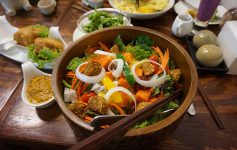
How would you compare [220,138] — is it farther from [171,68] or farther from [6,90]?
[6,90]

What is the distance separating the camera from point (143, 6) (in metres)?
1.63

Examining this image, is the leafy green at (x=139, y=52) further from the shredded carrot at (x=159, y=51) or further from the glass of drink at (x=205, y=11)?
the glass of drink at (x=205, y=11)

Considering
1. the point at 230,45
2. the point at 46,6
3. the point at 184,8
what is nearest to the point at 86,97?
the point at 230,45

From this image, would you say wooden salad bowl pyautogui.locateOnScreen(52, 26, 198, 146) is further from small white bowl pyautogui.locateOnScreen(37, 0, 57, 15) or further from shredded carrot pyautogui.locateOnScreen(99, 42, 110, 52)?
small white bowl pyautogui.locateOnScreen(37, 0, 57, 15)

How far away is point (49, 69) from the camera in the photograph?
3.83 feet

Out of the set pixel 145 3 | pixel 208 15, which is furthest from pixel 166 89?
pixel 145 3

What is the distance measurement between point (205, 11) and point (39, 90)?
1150mm

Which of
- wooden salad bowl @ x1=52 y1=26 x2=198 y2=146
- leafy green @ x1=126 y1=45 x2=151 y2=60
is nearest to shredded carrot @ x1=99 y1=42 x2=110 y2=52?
wooden salad bowl @ x1=52 y1=26 x2=198 y2=146

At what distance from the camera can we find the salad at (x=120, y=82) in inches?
32.9

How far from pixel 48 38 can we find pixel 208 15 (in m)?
1.04

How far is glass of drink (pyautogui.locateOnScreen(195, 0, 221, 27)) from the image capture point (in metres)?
1.39

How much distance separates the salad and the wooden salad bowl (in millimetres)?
35

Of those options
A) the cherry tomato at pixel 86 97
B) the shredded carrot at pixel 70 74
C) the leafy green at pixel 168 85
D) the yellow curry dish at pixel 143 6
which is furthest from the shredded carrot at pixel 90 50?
the yellow curry dish at pixel 143 6

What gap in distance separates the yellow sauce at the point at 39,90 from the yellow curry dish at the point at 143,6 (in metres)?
0.83
